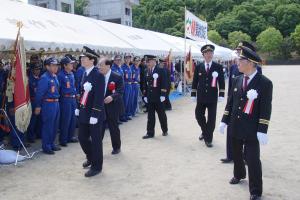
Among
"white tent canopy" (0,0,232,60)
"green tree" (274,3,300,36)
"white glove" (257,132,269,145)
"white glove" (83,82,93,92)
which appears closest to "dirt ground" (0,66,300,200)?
"white glove" (257,132,269,145)

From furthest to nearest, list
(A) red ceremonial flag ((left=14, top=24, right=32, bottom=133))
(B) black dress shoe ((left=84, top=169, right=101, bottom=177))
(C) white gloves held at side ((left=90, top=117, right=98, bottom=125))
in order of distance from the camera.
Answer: (A) red ceremonial flag ((left=14, top=24, right=32, bottom=133)), (B) black dress shoe ((left=84, top=169, right=101, bottom=177)), (C) white gloves held at side ((left=90, top=117, right=98, bottom=125))

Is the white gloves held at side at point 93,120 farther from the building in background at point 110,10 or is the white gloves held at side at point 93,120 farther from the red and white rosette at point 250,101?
the building in background at point 110,10

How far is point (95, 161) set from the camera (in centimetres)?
597

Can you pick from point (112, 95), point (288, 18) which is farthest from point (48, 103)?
point (288, 18)

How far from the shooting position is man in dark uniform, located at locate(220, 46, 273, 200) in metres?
4.74

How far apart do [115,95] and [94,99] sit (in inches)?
43.0

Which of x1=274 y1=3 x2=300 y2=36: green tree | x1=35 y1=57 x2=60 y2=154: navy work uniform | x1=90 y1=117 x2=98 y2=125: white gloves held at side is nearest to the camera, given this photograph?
x1=90 y1=117 x2=98 y2=125: white gloves held at side

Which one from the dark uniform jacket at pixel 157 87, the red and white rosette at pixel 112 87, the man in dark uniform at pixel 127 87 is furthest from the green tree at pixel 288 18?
the red and white rosette at pixel 112 87

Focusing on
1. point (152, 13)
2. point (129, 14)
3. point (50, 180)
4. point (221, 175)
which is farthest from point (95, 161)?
point (152, 13)

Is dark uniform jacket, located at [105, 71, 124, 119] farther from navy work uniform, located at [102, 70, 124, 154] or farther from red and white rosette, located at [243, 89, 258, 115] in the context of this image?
red and white rosette, located at [243, 89, 258, 115]

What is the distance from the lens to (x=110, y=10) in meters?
63.9

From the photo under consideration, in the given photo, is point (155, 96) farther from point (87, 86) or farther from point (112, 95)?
point (87, 86)

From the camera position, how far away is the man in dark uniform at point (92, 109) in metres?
5.77

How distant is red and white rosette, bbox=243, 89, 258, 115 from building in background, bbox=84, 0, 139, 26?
59.9 meters
